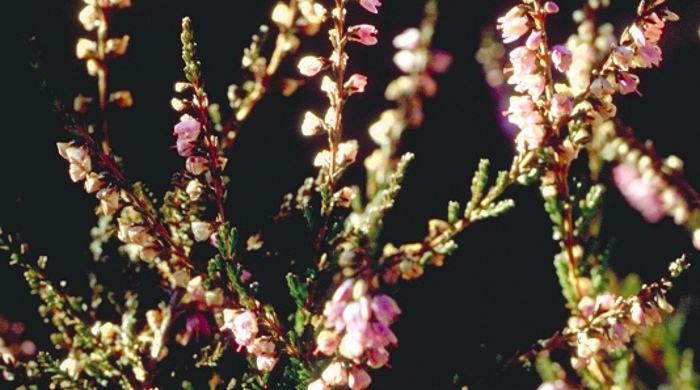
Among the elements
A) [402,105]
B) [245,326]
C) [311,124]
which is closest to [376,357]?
[245,326]

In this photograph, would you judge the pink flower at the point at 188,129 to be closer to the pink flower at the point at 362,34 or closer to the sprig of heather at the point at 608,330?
the pink flower at the point at 362,34

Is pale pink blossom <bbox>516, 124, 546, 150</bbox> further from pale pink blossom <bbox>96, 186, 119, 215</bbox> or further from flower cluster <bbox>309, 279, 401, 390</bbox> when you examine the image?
pale pink blossom <bbox>96, 186, 119, 215</bbox>

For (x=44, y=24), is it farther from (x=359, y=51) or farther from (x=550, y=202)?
(x=550, y=202)

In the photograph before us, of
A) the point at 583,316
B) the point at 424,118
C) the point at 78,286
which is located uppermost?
the point at 424,118

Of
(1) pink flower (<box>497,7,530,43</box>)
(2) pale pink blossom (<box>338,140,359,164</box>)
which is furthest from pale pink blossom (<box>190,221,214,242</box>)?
(1) pink flower (<box>497,7,530,43</box>)

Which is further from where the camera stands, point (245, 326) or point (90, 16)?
point (90, 16)

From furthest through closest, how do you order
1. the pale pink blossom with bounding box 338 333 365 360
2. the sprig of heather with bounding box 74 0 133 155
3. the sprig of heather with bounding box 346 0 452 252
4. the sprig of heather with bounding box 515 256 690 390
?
the sprig of heather with bounding box 346 0 452 252, the sprig of heather with bounding box 74 0 133 155, the sprig of heather with bounding box 515 256 690 390, the pale pink blossom with bounding box 338 333 365 360

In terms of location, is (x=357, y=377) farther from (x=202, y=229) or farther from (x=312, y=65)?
(x=312, y=65)

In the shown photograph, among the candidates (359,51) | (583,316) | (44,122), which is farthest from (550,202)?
(44,122)
